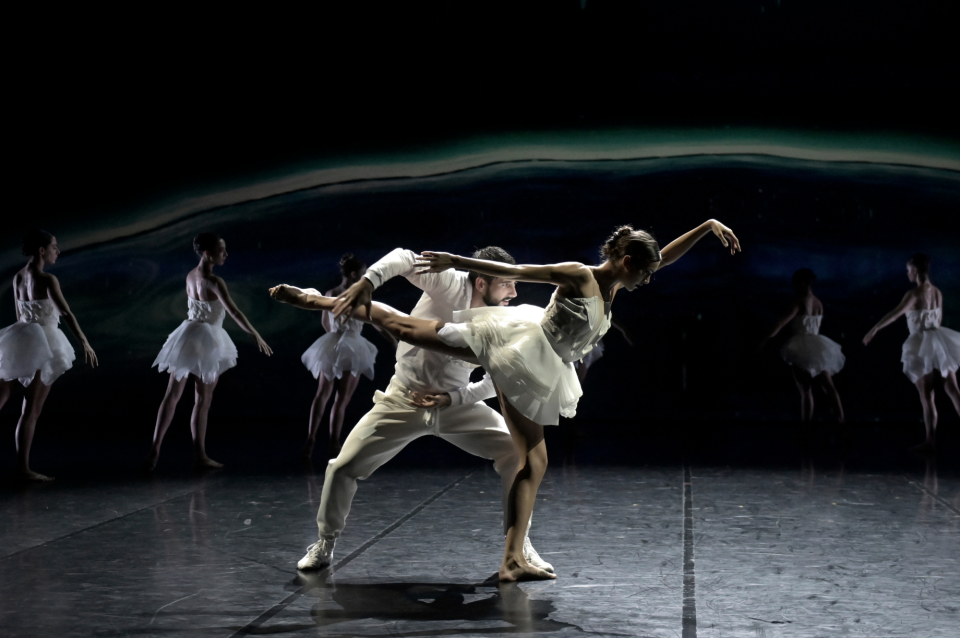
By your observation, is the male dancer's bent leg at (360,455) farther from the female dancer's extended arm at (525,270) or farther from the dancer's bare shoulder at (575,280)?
the dancer's bare shoulder at (575,280)

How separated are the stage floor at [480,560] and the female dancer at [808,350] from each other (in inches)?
103

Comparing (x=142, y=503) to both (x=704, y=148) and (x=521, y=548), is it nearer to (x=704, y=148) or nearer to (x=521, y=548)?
(x=521, y=548)

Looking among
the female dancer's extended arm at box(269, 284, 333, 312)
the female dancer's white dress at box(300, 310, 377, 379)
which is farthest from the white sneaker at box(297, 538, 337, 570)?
the female dancer's white dress at box(300, 310, 377, 379)

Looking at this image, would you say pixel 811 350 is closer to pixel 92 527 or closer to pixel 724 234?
pixel 724 234

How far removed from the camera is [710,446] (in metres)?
7.58

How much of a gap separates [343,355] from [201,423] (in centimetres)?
111

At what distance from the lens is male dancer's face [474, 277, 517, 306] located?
364cm

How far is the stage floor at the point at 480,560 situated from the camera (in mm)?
2848

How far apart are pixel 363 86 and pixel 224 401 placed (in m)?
3.45

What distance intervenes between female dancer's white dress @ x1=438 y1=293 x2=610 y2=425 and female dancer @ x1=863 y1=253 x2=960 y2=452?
4822mm

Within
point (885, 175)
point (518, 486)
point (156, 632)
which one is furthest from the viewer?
point (885, 175)

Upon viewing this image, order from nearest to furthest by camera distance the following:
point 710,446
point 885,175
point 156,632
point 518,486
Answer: point 156,632, point 518,486, point 710,446, point 885,175

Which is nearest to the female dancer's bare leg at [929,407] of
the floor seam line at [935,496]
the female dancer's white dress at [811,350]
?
the female dancer's white dress at [811,350]

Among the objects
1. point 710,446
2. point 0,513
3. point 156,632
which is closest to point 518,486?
point 156,632
